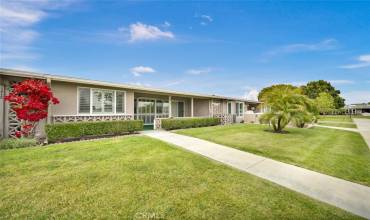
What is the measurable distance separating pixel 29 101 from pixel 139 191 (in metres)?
7.36

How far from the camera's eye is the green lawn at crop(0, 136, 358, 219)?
281 centimetres

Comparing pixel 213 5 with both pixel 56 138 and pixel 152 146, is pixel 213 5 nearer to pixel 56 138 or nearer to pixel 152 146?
pixel 152 146

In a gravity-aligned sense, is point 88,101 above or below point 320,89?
below

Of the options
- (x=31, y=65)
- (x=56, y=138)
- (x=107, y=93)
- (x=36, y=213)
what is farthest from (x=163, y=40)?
(x=36, y=213)

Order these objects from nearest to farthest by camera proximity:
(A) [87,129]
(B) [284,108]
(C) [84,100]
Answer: (A) [87,129], (C) [84,100], (B) [284,108]

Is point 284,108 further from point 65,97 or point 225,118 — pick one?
point 65,97

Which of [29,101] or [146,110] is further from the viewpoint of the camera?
[146,110]

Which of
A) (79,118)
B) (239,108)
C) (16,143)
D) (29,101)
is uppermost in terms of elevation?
(29,101)

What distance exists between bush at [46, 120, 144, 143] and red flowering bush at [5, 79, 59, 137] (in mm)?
811

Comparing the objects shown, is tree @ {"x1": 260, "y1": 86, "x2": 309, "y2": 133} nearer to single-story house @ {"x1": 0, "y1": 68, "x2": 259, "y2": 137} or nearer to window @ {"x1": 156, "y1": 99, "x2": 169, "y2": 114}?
single-story house @ {"x1": 0, "y1": 68, "x2": 259, "y2": 137}

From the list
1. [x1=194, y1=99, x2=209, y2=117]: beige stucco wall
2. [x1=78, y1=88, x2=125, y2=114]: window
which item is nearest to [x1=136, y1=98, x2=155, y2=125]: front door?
[x1=78, y1=88, x2=125, y2=114]: window

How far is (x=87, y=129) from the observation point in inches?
355

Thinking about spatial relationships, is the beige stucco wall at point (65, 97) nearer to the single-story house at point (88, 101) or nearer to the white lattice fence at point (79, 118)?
the single-story house at point (88, 101)

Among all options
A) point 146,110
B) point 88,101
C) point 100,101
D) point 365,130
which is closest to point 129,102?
point 100,101
